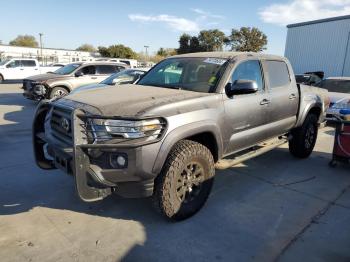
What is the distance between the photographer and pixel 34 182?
14.9 feet

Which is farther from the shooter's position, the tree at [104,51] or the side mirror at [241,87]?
the tree at [104,51]

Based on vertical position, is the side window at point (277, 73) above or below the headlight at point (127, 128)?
above

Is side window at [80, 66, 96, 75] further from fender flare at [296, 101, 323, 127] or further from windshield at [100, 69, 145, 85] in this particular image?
fender flare at [296, 101, 323, 127]

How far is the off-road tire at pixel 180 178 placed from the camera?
127 inches

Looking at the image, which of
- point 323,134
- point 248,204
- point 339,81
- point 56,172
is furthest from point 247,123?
point 339,81

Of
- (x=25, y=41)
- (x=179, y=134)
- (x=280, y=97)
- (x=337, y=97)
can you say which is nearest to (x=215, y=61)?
(x=280, y=97)

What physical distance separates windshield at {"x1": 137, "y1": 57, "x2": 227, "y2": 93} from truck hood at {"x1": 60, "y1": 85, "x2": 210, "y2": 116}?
23cm

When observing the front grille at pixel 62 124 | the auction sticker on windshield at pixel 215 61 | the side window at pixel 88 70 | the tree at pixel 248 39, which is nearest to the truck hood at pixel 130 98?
the front grille at pixel 62 124

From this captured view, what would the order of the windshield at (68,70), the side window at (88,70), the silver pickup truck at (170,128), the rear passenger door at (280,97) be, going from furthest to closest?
the side window at (88,70)
the windshield at (68,70)
the rear passenger door at (280,97)
the silver pickup truck at (170,128)

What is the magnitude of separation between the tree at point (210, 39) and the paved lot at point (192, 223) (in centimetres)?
5494

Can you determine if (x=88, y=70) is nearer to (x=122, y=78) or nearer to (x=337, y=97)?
(x=122, y=78)

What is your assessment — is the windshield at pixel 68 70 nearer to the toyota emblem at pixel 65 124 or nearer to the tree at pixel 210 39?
the toyota emblem at pixel 65 124

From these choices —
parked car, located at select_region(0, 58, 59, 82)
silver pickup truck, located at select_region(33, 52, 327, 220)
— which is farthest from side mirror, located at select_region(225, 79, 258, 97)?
parked car, located at select_region(0, 58, 59, 82)

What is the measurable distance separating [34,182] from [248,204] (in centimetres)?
289
